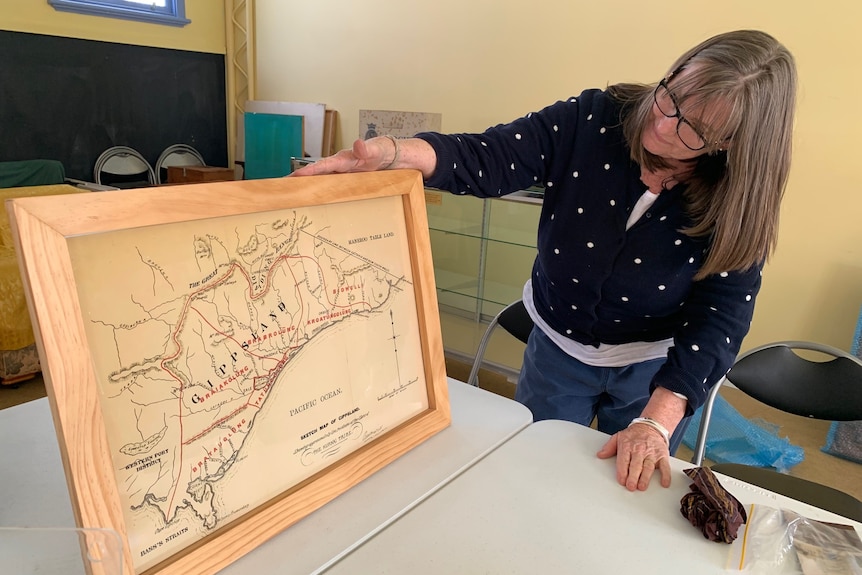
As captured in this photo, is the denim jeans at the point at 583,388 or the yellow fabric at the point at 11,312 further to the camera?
the yellow fabric at the point at 11,312

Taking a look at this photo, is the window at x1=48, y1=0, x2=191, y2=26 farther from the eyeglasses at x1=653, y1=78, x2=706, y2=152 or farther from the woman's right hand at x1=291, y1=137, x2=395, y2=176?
the eyeglasses at x1=653, y1=78, x2=706, y2=152

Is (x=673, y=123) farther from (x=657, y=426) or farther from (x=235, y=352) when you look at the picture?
(x=235, y=352)

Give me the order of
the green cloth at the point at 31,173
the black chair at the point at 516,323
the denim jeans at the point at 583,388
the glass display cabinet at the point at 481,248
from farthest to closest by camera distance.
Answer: the green cloth at the point at 31,173
the glass display cabinet at the point at 481,248
the black chair at the point at 516,323
the denim jeans at the point at 583,388

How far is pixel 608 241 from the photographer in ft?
3.67

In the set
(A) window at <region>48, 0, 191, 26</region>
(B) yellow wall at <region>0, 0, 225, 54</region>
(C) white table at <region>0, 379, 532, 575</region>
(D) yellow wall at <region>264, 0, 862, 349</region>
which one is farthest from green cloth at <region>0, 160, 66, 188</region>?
(C) white table at <region>0, 379, 532, 575</region>

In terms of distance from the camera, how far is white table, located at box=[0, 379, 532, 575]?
677mm

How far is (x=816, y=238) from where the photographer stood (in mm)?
2473

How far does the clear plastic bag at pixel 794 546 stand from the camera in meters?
0.72

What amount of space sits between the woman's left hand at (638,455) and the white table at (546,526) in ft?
0.05

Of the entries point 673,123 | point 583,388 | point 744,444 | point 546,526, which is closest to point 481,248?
point 744,444

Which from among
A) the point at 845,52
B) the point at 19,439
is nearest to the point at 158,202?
the point at 19,439

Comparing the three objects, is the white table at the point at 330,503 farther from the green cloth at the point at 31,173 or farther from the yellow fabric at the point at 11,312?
the green cloth at the point at 31,173

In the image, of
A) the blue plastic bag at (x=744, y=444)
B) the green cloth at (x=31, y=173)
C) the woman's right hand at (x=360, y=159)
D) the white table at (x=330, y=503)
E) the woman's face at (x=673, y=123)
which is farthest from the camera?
the green cloth at (x=31, y=173)

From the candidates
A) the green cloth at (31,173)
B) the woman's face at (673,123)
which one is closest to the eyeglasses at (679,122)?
the woman's face at (673,123)
